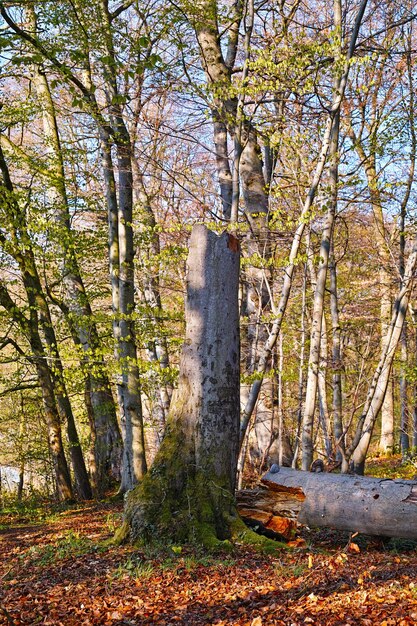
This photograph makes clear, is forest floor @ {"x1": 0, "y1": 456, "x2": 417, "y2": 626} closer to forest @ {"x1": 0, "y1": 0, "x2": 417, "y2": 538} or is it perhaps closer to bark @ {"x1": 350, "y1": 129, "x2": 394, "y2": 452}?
forest @ {"x1": 0, "y1": 0, "x2": 417, "y2": 538}

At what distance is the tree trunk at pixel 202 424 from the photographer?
6.00m

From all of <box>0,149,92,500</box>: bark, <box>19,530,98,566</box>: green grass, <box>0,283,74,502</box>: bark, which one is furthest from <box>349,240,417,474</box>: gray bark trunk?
<box>0,283,74,502</box>: bark

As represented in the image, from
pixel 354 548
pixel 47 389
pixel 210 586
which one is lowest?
pixel 354 548

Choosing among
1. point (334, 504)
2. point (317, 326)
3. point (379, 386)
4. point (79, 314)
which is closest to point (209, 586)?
point (334, 504)

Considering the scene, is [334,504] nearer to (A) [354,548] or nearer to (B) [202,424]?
(A) [354,548]

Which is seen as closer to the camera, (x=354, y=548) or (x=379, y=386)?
(x=354, y=548)

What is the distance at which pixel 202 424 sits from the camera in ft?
20.7

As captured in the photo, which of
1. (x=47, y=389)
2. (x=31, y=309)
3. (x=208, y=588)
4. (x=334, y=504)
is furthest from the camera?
(x=47, y=389)

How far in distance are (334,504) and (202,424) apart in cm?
178

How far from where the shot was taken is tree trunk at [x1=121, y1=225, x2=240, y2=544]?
19.7ft

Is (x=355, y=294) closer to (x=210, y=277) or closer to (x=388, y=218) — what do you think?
(x=388, y=218)

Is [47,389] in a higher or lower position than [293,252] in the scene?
lower

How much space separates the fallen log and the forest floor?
10.5 inches

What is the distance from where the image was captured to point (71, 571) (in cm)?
546
